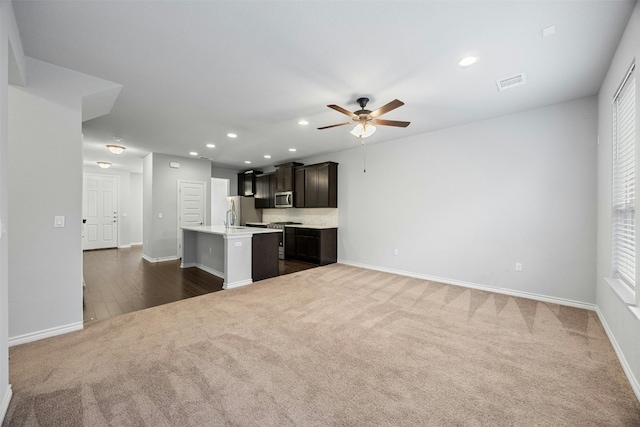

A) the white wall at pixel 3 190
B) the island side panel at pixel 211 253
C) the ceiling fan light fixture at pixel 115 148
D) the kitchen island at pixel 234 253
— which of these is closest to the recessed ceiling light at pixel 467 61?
the white wall at pixel 3 190

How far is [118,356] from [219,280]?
2.48m

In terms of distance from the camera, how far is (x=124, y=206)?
28.8 ft

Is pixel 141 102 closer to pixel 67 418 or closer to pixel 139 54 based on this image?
pixel 139 54

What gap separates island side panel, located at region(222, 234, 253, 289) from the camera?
13.5ft

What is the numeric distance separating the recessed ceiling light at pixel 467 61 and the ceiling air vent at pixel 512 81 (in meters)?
0.61

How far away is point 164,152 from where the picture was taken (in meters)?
6.19

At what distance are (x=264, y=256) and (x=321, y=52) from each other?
3.41m

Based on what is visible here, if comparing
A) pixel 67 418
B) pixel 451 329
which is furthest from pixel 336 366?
pixel 67 418

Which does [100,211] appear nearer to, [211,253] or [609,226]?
[211,253]

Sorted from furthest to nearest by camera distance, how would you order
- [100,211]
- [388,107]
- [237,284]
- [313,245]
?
[100,211]
[313,245]
[237,284]
[388,107]

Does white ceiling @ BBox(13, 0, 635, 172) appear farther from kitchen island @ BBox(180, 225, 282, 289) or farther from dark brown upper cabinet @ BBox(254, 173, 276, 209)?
dark brown upper cabinet @ BBox(254, 173, 276, 209)

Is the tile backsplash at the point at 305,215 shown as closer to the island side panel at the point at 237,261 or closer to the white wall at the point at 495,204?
the white wall at the point at 495,204

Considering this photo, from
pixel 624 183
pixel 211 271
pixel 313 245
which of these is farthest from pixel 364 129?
pixel 211 271

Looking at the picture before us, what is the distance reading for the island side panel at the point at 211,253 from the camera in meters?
4.90
